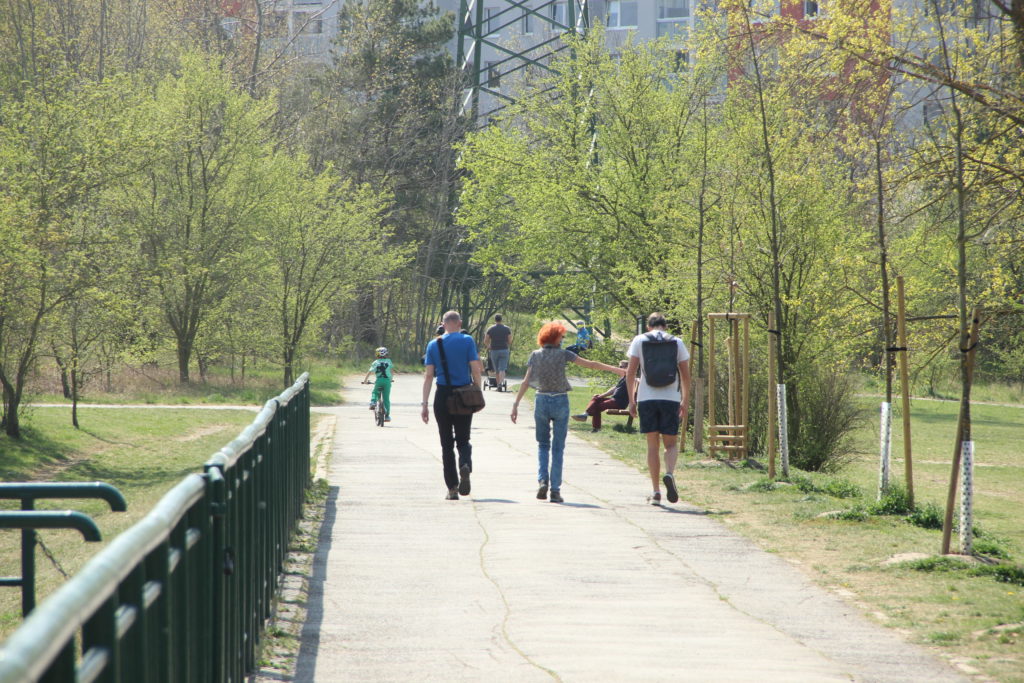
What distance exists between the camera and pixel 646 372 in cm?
1233

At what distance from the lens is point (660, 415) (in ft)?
40.5

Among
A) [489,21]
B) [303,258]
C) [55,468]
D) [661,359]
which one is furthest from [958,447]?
[489,21]

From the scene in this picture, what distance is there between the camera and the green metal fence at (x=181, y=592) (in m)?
2.02

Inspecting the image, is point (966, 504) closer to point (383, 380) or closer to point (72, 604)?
point (72, 604)

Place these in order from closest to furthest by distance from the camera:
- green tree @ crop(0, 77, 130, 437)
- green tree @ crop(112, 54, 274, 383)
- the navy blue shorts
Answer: the navy blue shorts < green tree @ crop(0, 77, 130, 437) < green tree @ crop(112, 54, 274, 383)

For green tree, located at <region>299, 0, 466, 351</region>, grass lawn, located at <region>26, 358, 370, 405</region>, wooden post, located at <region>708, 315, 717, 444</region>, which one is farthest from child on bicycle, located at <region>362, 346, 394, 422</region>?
green tree, located at <region>299, 0, 466, 351</region>

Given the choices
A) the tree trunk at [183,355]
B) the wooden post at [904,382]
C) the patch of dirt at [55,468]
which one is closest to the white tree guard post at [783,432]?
the wooden post at [904,382]

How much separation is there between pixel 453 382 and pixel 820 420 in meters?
8.57

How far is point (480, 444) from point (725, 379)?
422 cm

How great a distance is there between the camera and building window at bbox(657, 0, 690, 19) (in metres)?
90.6

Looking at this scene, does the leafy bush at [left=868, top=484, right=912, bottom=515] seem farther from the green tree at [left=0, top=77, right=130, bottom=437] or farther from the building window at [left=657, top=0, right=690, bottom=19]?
the building window at [left=657, top=0, right=690, bottom=19]

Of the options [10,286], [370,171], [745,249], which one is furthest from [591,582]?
[370,171]

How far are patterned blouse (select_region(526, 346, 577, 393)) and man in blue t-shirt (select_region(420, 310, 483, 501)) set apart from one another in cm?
58

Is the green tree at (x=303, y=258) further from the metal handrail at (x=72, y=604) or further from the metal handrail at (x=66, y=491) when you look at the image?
the metal handrail at (x=72, y=604)
